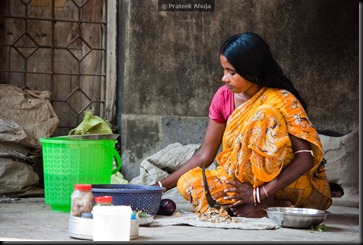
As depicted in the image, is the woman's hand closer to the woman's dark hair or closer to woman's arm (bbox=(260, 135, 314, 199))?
woman's arm (bbox=(260, 135, 314, 199))

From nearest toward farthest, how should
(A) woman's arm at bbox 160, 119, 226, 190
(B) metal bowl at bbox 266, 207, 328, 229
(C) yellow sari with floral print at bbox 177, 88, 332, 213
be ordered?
(B) metal bowl at bbox 266, 207, 328, 229 < (C) yellow sari with floral print at bbox 177, 88, 332, 213 < (A) woman's arm at bbox 160, 119, 226, 190

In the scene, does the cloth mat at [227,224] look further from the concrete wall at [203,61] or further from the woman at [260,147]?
the concrete wall at [203,61]

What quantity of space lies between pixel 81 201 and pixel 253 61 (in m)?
1.41

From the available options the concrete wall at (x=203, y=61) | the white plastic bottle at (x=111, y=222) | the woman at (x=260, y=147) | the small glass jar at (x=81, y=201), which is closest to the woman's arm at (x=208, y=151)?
the woman at (x=260, y=147)

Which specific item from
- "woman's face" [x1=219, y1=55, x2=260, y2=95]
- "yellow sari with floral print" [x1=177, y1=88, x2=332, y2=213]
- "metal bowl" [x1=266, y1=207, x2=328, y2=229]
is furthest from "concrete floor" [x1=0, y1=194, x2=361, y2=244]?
"woman's face" [x1=219, y1=55, x2=260, y2=95]

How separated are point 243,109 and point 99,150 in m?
1.08

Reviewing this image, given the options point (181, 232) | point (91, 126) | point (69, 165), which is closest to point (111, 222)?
point (181, 232)

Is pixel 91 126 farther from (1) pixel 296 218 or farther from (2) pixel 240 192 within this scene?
(1) pixel 296 218

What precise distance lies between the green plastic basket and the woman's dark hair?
3.74 ft

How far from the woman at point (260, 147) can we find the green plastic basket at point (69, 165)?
2.11ft

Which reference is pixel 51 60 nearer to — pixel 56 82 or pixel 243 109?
pixel 56 82

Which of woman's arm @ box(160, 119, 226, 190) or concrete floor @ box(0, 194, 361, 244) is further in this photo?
woman's arm @ box(160, 119, 226, 190)

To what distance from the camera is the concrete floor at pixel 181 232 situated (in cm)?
392

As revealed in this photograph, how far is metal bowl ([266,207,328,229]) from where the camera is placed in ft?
14.0
